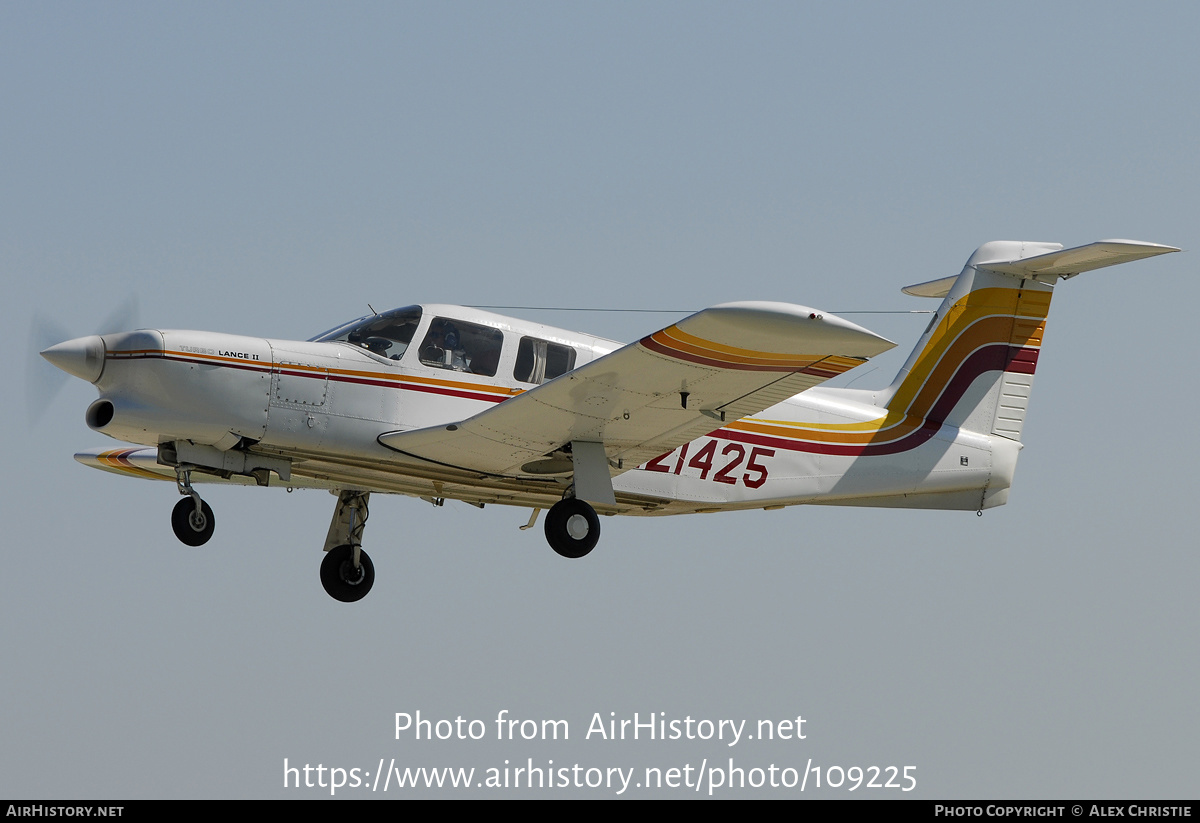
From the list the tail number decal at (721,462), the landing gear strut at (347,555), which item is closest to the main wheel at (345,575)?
the landing gear strut at (347,555)

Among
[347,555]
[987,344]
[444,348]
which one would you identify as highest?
[987,344]

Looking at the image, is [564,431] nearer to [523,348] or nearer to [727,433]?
[523,348]

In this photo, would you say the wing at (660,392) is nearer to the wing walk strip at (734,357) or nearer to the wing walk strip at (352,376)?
the wing walk strip at (734,357)

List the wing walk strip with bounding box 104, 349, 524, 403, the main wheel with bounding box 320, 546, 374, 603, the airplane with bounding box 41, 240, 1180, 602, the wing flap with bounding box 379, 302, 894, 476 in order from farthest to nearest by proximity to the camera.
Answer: the main wheel with bounding box 320, 546, 374, 603 < the wing walk strip with bounding box 104, 349, 524, 403 < the airplane with bounding box 41, 240, 1180, 602 < the wing flap with bounding box 379, 302, 894, 476

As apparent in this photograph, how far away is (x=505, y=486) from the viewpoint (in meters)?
14.7

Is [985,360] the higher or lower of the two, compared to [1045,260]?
lower

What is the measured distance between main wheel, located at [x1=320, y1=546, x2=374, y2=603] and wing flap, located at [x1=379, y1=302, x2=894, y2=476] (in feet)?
8.14

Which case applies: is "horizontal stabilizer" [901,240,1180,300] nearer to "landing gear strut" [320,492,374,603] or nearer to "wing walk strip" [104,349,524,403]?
"wing walk strip" [104,349,524,403]

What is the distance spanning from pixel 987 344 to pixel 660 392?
5304 millimetres

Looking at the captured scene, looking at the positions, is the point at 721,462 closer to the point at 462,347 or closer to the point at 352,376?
the point at 462,347

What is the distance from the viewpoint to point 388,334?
1370 cm

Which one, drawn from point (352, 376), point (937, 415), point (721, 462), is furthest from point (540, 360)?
point (937, 415)

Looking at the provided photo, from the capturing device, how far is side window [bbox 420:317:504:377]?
13672mm

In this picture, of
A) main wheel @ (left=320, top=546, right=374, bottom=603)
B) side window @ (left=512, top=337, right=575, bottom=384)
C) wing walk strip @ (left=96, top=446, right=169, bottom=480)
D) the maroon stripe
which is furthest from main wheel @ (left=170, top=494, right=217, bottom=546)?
the maroon stripe
